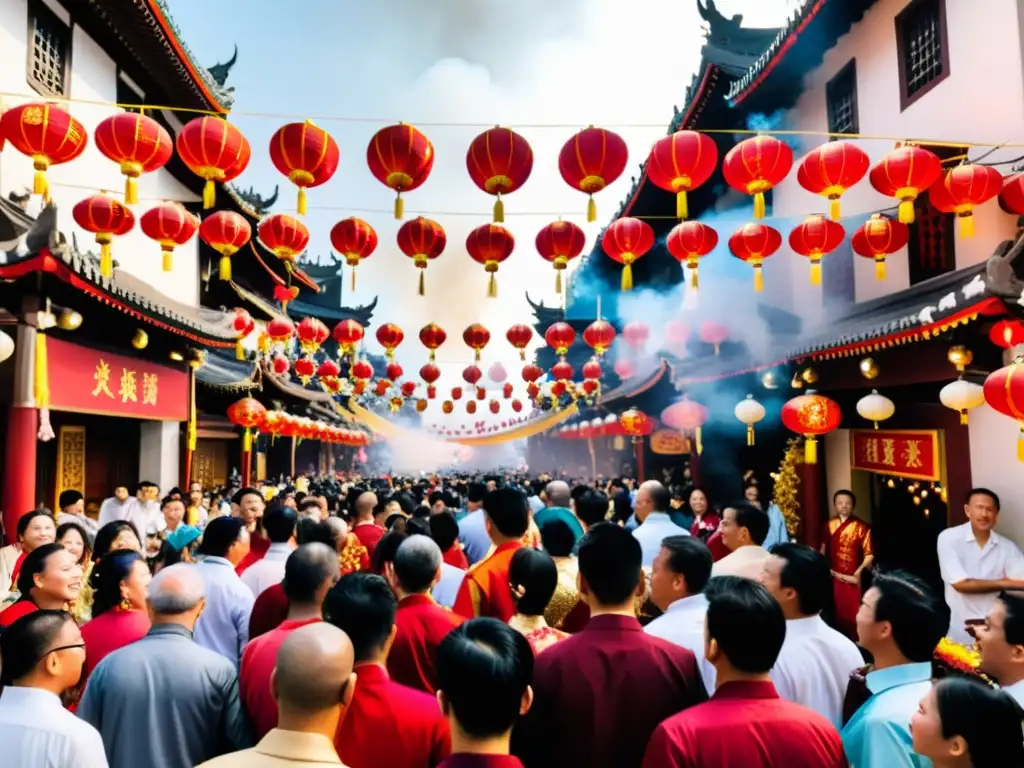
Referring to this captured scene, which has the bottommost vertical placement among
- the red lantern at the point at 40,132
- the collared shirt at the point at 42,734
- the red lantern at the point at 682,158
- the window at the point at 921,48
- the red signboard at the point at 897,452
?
the collared shirt at the point at 42,734

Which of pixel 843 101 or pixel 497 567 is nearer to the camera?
pixel 497 567

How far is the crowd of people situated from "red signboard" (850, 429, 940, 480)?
178 inches

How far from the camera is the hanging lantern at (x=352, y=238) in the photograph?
7598mm

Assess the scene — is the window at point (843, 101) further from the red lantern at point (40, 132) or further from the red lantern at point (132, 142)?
the red lantern at point (40, 132)

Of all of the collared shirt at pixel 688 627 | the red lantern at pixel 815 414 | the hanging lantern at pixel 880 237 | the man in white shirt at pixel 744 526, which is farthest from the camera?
the red lantern at pixel 815 414

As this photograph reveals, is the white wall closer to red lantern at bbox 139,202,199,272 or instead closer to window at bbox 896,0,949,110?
red lantern at bbox 139,202,199,272

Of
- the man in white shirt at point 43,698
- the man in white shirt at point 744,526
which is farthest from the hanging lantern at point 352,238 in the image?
the man in white shirt at point 43,698

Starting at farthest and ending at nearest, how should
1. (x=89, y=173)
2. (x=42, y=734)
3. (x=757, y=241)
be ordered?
(x=89, y=173) → (x=757, y=241) → (x=42, y=734)

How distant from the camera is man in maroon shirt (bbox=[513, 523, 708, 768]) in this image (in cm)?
236

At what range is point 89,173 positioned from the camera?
1082 cm

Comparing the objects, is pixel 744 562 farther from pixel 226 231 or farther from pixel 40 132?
pixel 40 132

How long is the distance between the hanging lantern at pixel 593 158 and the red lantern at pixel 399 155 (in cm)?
111

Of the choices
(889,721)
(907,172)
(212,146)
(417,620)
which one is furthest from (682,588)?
(212,146)

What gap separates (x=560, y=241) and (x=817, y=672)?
18.2 ft
